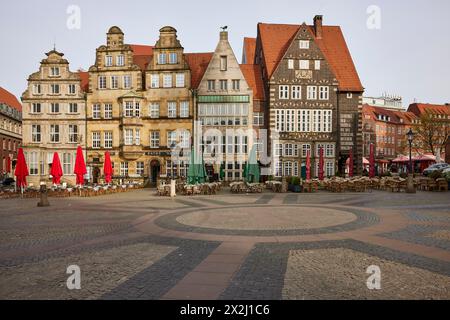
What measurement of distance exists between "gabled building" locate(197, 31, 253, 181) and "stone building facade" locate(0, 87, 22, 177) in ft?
111

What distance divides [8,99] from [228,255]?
225ft

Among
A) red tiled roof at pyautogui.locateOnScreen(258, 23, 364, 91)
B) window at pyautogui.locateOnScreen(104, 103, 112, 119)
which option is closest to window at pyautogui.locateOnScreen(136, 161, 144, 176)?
window at pyautogui.locateOnScreen(104, 103, 112, 119)

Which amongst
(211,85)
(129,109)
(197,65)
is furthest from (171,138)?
(197,65)

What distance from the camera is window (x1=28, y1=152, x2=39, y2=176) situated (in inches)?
1430

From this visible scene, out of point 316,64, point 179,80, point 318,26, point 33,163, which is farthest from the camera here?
point 318,26

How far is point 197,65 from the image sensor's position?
39.6m

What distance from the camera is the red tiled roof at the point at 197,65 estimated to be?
37.9 meters

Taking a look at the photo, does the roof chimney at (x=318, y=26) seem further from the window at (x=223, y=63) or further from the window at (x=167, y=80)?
the window at (x=167, y=80)

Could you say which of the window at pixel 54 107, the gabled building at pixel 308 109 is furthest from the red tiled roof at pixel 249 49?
the window at pixel 54 107

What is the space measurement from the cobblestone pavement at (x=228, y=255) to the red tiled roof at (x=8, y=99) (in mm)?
55627

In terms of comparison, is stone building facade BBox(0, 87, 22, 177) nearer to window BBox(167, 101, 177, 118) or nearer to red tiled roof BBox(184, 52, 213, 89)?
window BBox(167, 101, 177, 118)

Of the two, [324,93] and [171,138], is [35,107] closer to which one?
[171,138]
